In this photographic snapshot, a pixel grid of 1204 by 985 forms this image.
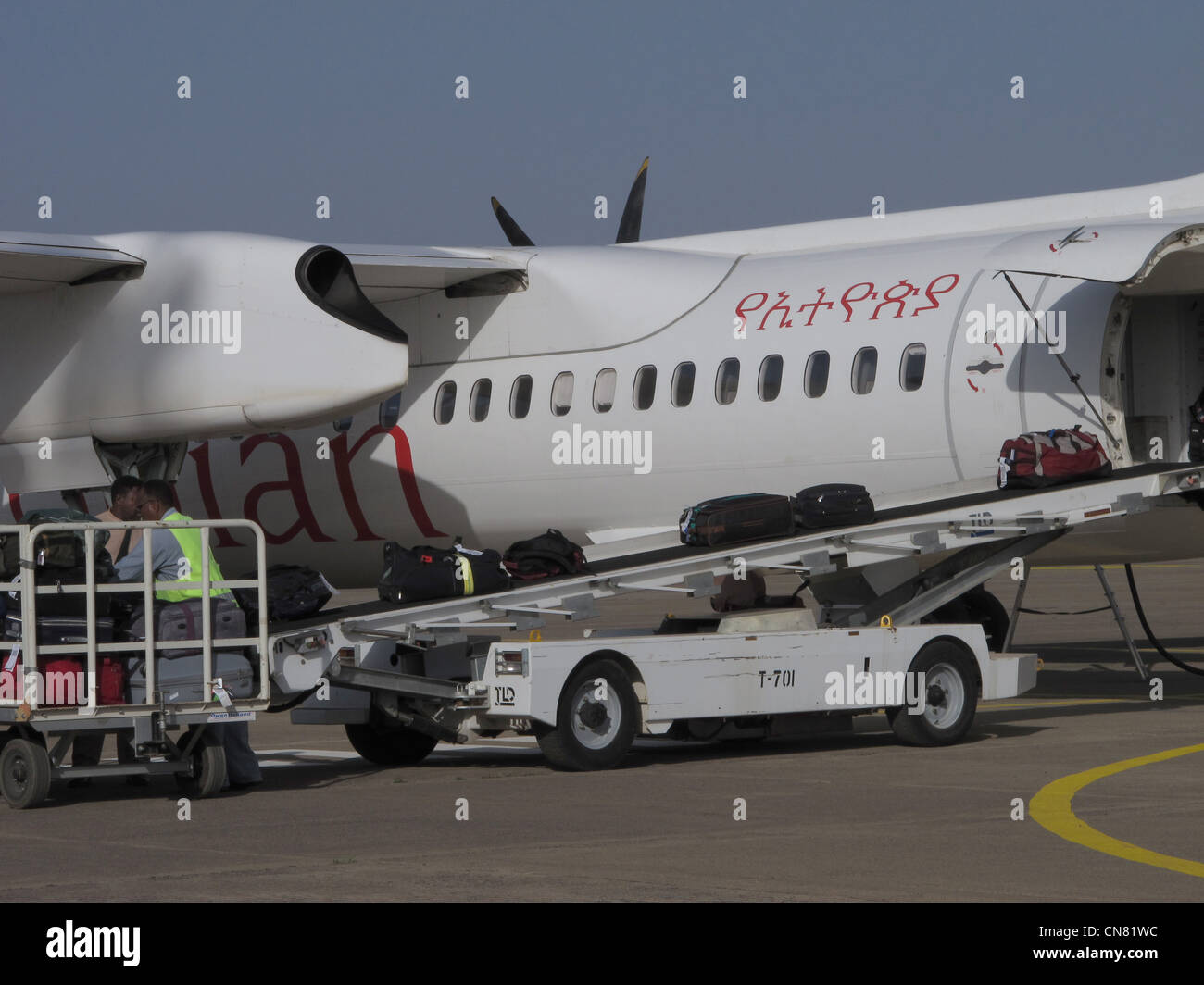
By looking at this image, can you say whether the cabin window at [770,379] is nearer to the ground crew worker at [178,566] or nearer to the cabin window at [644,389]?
the cabin window at [644,389]

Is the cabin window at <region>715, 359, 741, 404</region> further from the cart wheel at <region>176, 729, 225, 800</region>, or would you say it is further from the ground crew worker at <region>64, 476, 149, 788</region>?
the cart wheel at <region>176, 729, 225, 800</region>

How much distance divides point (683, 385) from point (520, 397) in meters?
2.02

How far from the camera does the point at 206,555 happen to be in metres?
11.1

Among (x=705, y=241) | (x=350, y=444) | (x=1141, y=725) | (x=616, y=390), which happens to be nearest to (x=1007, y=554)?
(x=1141, y=725)

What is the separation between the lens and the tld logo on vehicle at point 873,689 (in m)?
12.9

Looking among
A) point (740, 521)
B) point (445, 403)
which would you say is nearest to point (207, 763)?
point (740, 521)

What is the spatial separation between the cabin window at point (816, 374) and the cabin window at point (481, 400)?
3.76 m

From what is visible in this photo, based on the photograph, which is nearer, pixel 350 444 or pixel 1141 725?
pixel 1141 725

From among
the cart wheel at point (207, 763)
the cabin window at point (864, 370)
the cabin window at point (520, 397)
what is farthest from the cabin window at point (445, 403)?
the cart wheel at point (207, 763)

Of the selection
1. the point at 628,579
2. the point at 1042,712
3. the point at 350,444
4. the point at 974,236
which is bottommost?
the point at 1042,712

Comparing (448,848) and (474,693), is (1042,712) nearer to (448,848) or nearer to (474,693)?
(474,693)

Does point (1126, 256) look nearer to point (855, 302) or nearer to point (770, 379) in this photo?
point (855, 302)

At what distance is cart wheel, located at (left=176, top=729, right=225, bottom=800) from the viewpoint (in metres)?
11.2

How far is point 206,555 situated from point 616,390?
20.3 feet
